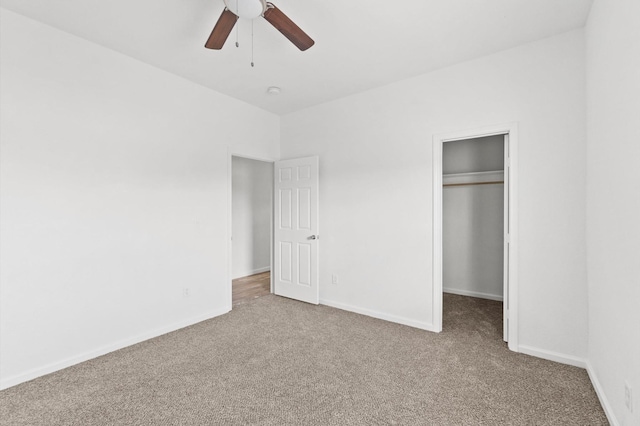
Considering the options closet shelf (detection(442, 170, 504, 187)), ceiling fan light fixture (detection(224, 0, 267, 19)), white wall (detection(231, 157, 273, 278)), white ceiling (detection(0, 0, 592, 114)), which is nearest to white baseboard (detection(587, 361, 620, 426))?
closet shelf (detection(442, 170, 504, 187))

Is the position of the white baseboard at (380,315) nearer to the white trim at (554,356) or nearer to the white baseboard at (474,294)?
the white trim at (554,356)

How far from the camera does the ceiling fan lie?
1792mm

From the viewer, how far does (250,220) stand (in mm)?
5855

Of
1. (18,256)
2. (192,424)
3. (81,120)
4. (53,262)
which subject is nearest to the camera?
(192,424)

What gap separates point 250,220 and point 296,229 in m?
1.95

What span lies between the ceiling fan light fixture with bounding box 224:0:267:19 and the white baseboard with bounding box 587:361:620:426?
322 centimetres

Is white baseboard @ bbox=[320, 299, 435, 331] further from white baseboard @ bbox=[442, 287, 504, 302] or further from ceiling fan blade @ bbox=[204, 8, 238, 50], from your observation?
ceiling fan blade @ bbox=[204, 8, 238, 50]

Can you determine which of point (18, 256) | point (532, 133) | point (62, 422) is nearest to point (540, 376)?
point (532, 133)

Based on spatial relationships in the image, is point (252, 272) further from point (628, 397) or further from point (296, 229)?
point (628, 397)

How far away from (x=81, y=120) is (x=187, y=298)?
80.8 inches

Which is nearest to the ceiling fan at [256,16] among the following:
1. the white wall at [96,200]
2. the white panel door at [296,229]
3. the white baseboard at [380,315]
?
the white wall at [96,200]

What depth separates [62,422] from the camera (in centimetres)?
178

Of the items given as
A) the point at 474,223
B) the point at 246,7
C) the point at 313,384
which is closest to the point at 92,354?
the point at 313,384

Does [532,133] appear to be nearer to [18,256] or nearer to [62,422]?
[62,422]
